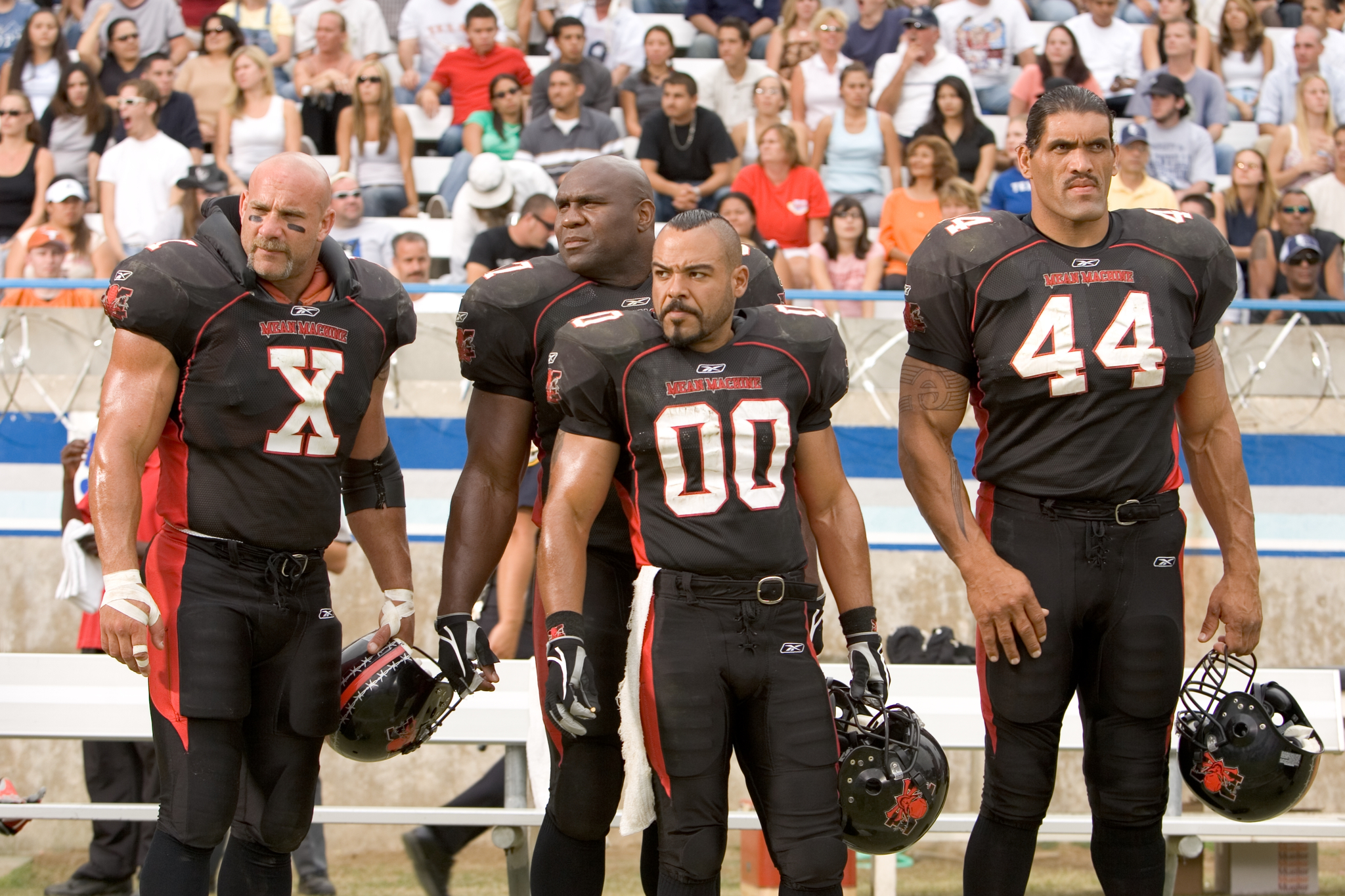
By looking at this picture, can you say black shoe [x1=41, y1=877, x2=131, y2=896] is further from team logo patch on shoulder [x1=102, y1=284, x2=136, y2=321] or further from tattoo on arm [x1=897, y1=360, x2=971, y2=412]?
tattoo on arm [x1=897, y1=360, x2=971, y2=412]

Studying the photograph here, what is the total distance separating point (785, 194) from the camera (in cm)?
845

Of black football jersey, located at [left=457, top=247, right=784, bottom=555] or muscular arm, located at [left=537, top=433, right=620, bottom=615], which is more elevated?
black football jersey, located at [left=457, top=247, right=784, bottom=555]

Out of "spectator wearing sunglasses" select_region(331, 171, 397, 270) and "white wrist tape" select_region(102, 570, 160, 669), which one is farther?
"spectator wearing sunglasses" select_region(331, 171, 397, 270)

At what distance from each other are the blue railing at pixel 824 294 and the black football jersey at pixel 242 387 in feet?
9.79

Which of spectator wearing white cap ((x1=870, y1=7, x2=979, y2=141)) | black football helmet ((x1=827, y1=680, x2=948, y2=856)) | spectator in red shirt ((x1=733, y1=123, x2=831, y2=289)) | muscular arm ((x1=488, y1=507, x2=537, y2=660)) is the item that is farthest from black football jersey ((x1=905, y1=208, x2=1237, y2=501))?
spectator wearing white cap ((x1=870, y1=7, x2=979, y2=141))

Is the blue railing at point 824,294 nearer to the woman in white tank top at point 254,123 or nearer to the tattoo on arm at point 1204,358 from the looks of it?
the woman in white tank top at point 254,123

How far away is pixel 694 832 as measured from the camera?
3225 mm

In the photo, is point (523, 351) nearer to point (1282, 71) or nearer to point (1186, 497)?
point (1186, 497)

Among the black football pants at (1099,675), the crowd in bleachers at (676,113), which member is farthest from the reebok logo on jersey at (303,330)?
the crowd in bleachers at (676,113)

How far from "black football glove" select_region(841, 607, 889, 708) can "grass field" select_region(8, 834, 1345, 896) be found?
2.55m

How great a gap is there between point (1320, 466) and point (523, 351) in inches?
180

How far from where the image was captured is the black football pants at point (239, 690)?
3350 mm

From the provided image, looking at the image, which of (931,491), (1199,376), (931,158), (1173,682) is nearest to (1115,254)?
(1199,376)

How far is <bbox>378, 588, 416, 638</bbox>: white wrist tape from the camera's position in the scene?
3.91 m
